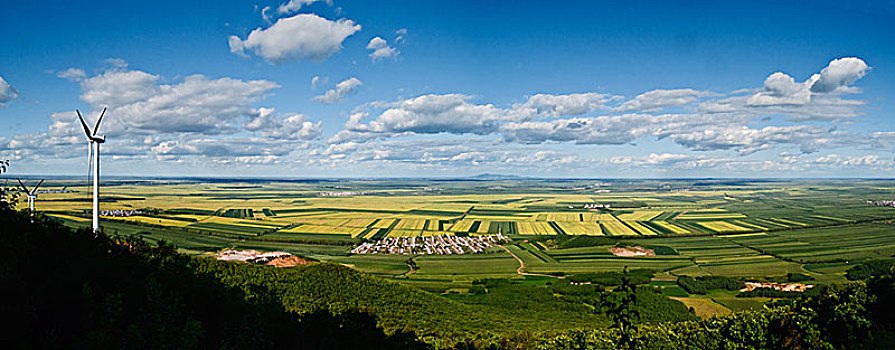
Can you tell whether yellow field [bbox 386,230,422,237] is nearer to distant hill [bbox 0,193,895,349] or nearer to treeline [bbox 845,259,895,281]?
distant hill [bbox 0,193,895,349]

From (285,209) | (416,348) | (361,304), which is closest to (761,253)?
(361,304)

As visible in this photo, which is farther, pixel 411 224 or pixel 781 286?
pixel 411 224

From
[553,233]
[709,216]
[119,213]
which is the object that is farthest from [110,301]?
[709,216]

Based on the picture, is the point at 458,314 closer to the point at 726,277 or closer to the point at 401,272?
the point at 401,272

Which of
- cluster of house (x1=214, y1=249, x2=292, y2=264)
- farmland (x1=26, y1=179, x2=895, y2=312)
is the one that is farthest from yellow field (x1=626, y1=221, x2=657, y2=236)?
cluster of house (x1=214, y1=249, x2=292, y2=264)

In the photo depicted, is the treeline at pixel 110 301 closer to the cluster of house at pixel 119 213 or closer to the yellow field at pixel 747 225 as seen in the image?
the cluster of house at pixel 119 213

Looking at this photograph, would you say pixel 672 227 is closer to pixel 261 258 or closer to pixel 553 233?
pixel 553 233

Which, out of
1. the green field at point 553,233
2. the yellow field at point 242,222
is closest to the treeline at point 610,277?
the green field at point 553,233
